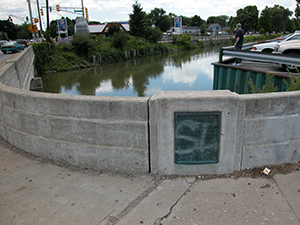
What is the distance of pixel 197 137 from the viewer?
354 centimetres

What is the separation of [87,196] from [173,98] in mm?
1760

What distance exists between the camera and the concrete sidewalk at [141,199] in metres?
2.88

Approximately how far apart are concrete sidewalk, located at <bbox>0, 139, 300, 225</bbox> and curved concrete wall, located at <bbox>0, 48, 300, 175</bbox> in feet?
0.76

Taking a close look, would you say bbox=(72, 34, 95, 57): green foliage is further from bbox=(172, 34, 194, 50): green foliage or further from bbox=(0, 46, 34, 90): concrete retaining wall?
bbox=(172, 34, 194, 50): green foliage

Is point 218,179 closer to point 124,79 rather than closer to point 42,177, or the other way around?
point 42,177

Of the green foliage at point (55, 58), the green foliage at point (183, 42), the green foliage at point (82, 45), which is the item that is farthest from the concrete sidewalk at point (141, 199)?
the green foliage at point (183, 42)

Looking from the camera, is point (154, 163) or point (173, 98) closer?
point (173, 98)

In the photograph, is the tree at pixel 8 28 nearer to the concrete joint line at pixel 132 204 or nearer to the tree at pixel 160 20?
the tree at pixel 160 20

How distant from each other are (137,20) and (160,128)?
171 feet

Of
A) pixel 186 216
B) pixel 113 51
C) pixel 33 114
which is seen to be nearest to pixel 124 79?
pixel 113 51

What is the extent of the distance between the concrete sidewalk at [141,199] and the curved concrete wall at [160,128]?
0.23m

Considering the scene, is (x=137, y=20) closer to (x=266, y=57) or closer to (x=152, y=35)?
(x=152, y=35)

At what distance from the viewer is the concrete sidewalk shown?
2877 mm

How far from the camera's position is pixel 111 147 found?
3762 millimetres
